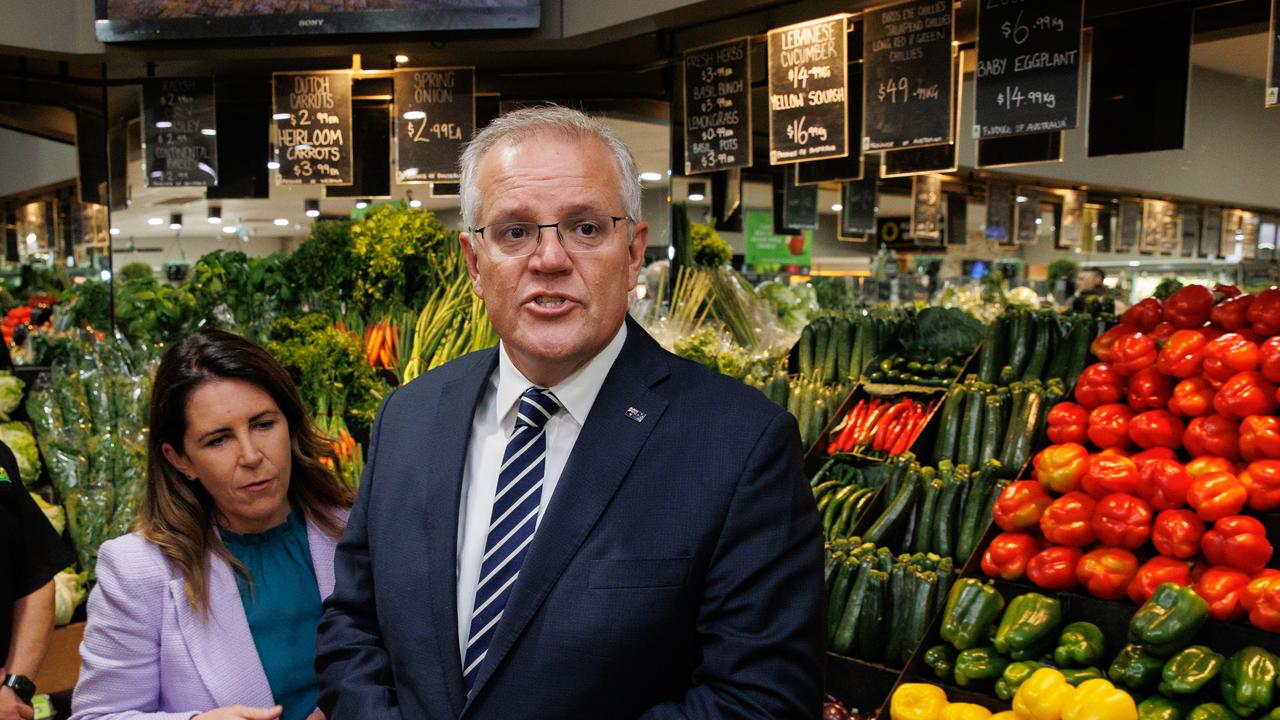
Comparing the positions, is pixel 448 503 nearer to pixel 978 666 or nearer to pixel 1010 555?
pixel 978 666

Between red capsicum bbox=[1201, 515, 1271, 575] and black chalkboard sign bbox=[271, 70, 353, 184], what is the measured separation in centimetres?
535

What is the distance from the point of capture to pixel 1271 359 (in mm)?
3092

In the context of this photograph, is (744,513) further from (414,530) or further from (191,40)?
(191,40)

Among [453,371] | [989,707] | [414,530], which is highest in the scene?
[453,371]

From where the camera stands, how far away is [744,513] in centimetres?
157

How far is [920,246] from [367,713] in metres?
12.7

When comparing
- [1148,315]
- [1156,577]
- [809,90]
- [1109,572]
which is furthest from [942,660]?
[809,90]

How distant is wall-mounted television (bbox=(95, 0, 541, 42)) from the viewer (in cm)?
531

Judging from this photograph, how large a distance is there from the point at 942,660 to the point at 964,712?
26cm

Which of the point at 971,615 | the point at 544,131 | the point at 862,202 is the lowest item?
the point at 971,615

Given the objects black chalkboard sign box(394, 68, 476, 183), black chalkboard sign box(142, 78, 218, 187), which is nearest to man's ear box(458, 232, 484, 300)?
black chalkboard sign box(394, 68, 476, 183)

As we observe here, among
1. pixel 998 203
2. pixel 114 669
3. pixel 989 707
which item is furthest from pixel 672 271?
pixel 998 203

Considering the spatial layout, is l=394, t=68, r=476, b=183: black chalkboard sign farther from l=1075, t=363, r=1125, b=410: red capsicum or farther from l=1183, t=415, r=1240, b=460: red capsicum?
l=1183, t=415, r=1240, b=460: red capsicum

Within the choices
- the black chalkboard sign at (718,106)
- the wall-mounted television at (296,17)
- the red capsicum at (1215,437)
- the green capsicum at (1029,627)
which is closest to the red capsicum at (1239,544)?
the red capsicum at (1215,437)
